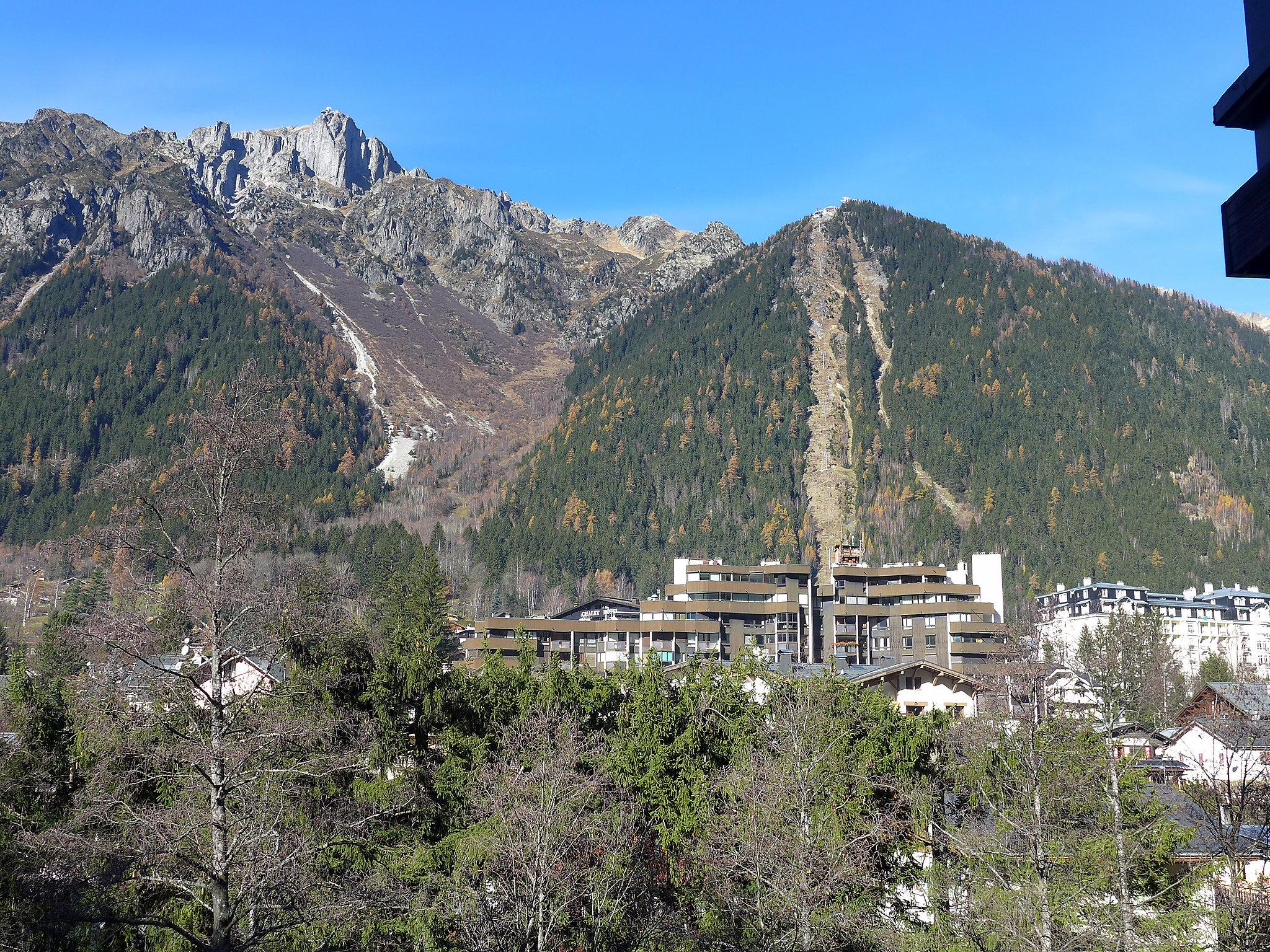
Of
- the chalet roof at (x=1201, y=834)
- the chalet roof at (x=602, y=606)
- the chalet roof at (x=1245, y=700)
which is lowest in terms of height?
the chalet roof at (x=1201, y=834)

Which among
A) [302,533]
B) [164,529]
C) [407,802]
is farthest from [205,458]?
[302,533]

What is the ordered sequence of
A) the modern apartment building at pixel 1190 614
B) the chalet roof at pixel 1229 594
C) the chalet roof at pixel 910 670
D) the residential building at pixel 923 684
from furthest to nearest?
the chalet roof at pixel 1229 594
the modern apartment building at pixel 1190 614
the residential building at pixel 923 684
the chalet roof at pixel 910 670

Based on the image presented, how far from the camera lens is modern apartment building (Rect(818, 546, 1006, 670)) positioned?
113312 mm

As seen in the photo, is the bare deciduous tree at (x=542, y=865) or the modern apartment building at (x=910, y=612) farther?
the modern apartment building at (x=910, y=612)

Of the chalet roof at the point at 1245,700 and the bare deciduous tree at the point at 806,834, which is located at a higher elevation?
the chalet roof at the point at 1245,700

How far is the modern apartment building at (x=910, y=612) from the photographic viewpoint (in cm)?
11331

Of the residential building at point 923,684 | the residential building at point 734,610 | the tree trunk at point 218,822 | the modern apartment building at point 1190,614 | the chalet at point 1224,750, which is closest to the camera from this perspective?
the tree trunk at point 218,822

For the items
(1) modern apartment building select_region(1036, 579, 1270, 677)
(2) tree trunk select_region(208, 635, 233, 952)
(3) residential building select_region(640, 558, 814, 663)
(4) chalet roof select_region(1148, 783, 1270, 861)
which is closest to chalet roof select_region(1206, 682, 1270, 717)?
(4) chalet roof select_region(1148, 783, 1270, 861)

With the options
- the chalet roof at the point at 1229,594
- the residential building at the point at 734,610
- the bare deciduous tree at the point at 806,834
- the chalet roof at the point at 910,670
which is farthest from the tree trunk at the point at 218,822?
the chalet roof at the point at 1229,594

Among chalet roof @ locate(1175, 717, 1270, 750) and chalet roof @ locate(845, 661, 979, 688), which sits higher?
chalet roof @ locate(1175, 717, 1270, 750)

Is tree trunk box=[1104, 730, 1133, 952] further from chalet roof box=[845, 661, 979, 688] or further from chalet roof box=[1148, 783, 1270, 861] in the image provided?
chalet roof box=[845, 661, 979, 688]

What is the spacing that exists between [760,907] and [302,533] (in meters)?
155

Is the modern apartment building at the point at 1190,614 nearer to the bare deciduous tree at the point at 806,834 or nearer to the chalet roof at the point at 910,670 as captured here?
the chalet roof at the point at 910,670

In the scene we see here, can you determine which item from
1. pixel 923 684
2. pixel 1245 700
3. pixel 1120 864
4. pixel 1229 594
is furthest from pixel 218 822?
pixel 1229 594
